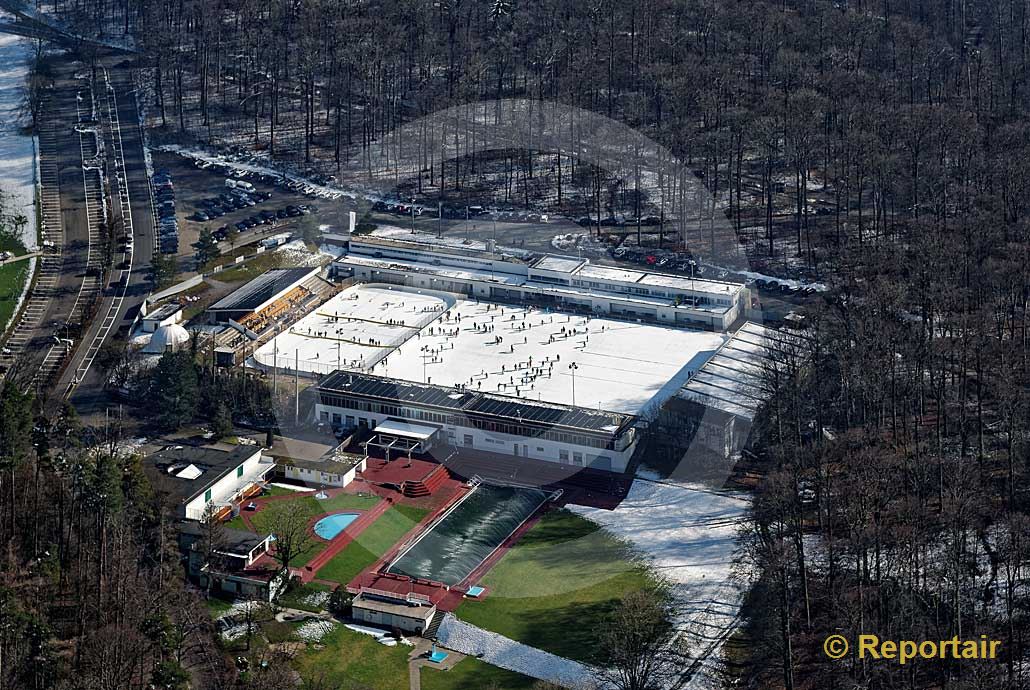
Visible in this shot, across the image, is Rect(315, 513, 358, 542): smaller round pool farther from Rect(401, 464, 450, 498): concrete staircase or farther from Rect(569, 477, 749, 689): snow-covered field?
Rect(569, 477, 749, 689): snow-covered field

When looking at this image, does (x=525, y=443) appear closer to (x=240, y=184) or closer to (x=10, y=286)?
(x=10, y=286)

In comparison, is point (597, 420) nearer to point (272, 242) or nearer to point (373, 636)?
point (373, 636)

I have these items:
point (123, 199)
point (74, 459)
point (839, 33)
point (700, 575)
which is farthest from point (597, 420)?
point (839, 33)

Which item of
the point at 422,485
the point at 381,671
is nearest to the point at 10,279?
the point at 422,485

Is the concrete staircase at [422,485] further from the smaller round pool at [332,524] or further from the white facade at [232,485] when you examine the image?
the white facade at [232,485]

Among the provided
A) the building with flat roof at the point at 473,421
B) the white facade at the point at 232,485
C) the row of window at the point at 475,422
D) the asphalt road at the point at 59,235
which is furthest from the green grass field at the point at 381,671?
the asphalt road at the point at 59,235

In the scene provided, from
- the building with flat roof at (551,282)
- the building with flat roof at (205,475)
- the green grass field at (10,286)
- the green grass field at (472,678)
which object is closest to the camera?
the green grass field at (472,678)
